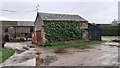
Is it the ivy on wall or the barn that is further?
the barn

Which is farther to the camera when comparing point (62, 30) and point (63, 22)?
point (63, 22)

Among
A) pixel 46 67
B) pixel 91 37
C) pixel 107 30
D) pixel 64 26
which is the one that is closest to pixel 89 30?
pixel 91 37

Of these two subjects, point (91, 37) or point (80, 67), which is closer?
point (80, 67)

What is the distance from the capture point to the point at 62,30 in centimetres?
2670

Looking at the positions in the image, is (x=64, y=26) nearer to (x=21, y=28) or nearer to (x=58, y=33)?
(x=58, y=33)

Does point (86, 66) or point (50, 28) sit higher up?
point (50, 28)

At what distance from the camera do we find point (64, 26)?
88.5ft

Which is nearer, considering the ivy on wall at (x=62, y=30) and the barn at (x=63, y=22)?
the ivy on wall at (x=62, y=30)

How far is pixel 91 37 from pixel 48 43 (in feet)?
26.6

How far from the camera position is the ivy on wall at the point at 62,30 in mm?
25891

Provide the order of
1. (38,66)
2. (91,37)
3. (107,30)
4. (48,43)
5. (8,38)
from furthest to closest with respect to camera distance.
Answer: (107,30) → (8,38) → (91,37) → (48,43) → (38,66)

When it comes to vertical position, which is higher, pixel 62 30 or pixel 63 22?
pixel 63 22

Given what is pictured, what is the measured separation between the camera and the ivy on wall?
2589 centimetres

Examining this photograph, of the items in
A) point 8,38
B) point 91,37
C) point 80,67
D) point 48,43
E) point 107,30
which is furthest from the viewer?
point 107,30
